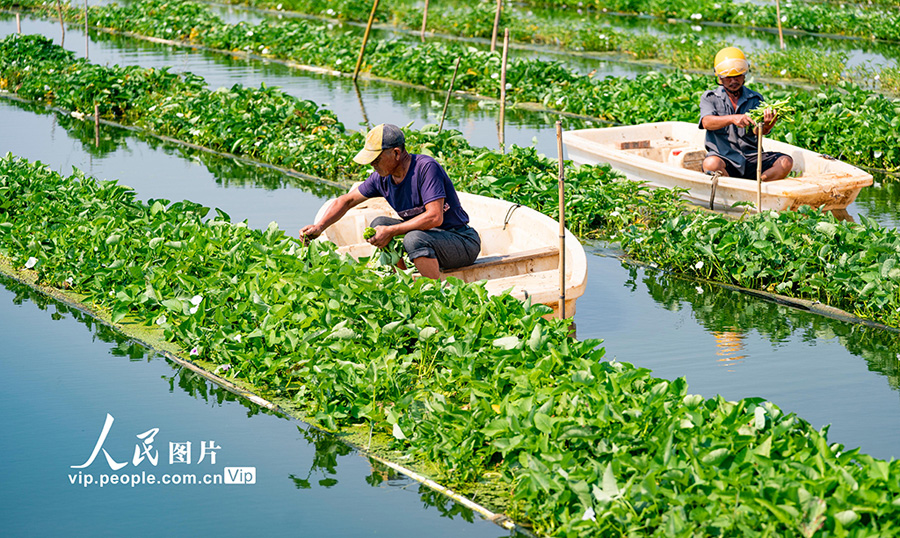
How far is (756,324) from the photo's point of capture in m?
7.41

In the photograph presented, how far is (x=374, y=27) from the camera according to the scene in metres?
25.4

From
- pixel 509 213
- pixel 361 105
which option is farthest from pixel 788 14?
pixel 509 213

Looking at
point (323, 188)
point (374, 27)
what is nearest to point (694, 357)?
point (323, 188)

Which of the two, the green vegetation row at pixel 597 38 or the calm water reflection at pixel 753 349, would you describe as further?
the green vegetation row at pixel 597 38

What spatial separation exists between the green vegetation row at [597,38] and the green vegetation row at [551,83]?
69 centimetres

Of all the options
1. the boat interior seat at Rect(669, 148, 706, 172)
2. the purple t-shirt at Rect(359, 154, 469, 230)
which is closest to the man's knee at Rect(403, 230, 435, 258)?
the purple t-shirt at Rect(359, 154, 469, 230)

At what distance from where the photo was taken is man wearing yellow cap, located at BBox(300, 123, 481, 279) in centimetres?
701

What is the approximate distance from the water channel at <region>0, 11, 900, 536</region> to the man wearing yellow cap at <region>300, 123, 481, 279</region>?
1.01 meters

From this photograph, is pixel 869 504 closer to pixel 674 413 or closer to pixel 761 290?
pixel 674 413

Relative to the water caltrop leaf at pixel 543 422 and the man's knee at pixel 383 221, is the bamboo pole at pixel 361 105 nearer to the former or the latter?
the man's knee at pixel 383 221

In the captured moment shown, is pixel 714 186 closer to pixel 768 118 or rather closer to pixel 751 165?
pixel 751 165

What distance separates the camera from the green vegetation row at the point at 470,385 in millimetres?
4121

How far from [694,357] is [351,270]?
210 cm

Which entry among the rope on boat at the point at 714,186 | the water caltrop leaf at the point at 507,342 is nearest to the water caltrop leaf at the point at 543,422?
the water caltrop leaf at the point at 507,342
